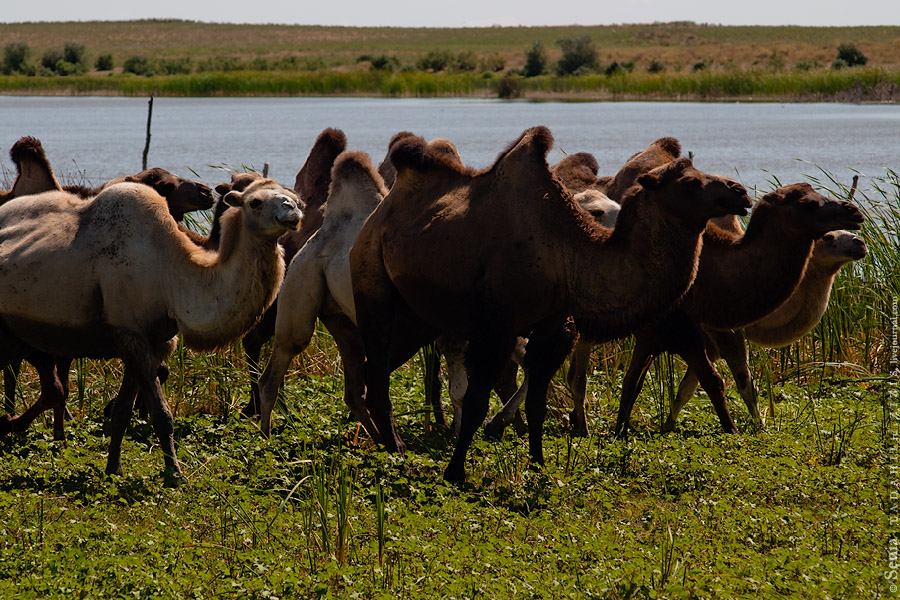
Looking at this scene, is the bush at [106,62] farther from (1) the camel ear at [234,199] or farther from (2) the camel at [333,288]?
(1) the camel ear at [234,199]

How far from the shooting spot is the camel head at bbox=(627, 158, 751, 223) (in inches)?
279

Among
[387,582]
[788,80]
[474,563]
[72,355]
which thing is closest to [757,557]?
[474,563]

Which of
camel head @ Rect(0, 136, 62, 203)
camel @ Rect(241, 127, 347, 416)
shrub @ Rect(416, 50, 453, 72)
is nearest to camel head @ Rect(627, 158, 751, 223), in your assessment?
camel @ Rect(241, 127, 347, 416)

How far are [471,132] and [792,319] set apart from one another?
33622 millimetres

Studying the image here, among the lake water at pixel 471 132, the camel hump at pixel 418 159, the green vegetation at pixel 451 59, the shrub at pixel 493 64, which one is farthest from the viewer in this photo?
the shrub at pixel 493 64

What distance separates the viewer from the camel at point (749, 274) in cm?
858

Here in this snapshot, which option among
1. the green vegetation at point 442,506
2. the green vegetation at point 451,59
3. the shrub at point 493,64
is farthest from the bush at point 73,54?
the green vegetation at point 442,506

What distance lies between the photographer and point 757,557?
19.5ft

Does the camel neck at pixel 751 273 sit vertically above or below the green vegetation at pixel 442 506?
above

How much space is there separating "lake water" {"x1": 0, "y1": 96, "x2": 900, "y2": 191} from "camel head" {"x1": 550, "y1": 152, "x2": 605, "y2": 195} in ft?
27.1

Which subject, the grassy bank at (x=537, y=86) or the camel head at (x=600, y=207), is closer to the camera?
the camel head at (x=600, y=207)

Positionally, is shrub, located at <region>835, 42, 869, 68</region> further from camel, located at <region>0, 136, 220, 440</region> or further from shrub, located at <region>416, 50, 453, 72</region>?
camel, located at <region>0, 136, 220, 440</region>

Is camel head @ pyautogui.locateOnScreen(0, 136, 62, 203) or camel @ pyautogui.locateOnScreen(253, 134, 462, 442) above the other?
camel head @ pyautogui.locateOnScreen(0, 136, 62, 203)

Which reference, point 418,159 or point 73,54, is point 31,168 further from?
point 73,54
